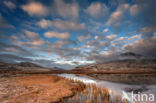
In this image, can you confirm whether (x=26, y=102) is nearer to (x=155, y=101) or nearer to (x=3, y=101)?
(x=3, y=101)

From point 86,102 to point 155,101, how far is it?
749 cm

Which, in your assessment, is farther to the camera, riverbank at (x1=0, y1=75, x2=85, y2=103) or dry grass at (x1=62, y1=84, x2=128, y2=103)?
riverbank at (x1=0, y1=75, x2=85, y2=103)

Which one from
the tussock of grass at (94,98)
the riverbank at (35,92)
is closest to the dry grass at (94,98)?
the tussock of grass at (94,98)

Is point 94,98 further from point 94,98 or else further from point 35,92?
point 35,92

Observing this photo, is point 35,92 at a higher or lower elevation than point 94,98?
lower

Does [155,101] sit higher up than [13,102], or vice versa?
[155,101]

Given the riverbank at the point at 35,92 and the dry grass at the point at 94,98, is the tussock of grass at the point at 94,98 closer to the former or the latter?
the dry grass at the point at 94,98

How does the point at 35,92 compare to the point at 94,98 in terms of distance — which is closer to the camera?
the point at 94,98

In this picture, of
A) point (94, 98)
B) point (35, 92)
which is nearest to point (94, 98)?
point (94, 98)

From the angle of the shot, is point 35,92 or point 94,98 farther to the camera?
point 35,92

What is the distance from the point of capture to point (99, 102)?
9.17 m

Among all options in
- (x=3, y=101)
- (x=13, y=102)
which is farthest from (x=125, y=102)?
(x=3, y=101)

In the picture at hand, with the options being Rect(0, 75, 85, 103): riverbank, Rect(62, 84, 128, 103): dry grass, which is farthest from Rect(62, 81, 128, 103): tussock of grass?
Rect(0, 75, 85, 103): riverbank

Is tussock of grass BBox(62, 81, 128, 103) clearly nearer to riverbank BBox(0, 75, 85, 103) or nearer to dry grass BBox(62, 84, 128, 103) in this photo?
dry grass BBox(62, 84, 128, 103)
